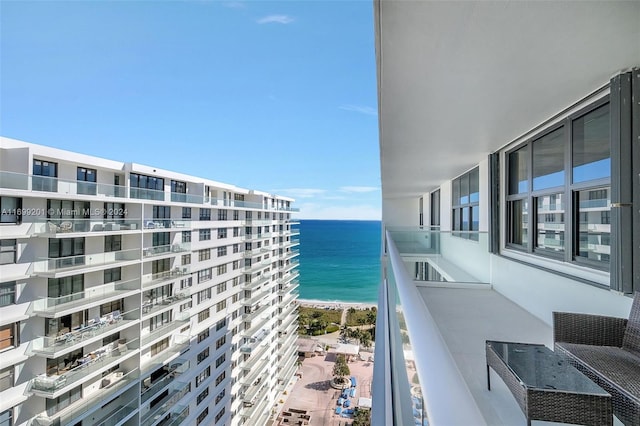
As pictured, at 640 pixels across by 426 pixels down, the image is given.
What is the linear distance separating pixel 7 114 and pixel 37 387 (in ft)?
57.0

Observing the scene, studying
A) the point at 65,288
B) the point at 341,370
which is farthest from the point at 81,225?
the point at 341,370

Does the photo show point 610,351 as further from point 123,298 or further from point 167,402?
point 167,402

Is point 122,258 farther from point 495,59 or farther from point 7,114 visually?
point 495,59

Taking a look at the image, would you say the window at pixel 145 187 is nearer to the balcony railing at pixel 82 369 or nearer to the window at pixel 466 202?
the balcony railing at pixel 82 369

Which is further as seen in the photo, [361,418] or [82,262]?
[361,418]

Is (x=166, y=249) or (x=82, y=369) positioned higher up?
(x=166, y=249)

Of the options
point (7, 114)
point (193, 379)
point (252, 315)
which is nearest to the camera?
point (193, 379)

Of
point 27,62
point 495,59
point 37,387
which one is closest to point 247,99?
point 27,62

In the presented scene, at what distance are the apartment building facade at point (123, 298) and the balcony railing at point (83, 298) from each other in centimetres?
4

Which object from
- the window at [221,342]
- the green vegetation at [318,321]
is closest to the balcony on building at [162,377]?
the window at [221,342]

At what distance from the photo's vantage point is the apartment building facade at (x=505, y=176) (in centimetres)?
172

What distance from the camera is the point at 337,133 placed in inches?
1599

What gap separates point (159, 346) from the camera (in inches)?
576

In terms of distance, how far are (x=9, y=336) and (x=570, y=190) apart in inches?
587
